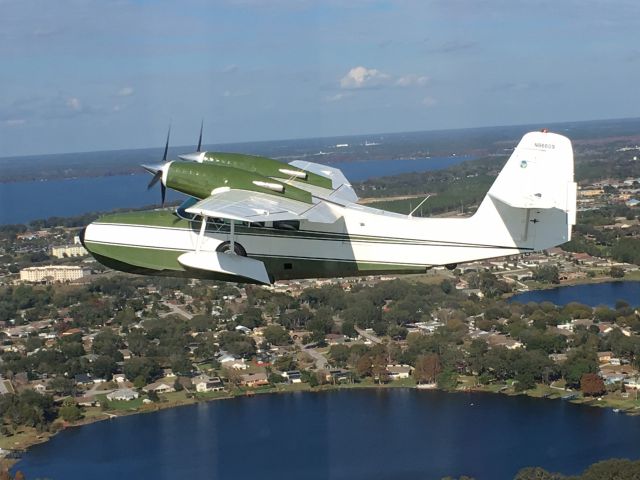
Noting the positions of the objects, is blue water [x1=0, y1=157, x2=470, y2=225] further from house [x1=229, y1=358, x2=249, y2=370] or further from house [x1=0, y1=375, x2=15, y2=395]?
house [x1=0, y1=375, x2=15, y2=395]

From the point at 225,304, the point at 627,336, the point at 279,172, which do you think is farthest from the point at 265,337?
the point at 279,172

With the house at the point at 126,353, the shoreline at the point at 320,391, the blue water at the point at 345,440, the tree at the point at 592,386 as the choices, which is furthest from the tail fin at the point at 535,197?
the house at the point at 126,353

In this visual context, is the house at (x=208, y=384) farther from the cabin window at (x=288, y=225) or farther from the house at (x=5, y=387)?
the cabin window at (x=288, y=225)

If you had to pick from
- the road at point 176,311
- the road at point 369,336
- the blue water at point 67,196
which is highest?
the blue water at point 67,196

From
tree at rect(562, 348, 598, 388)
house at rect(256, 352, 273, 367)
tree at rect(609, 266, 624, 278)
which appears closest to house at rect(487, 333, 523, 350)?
tree at rect(562, 348, 598, 388)

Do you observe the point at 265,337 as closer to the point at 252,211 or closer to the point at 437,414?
the point at 437,414

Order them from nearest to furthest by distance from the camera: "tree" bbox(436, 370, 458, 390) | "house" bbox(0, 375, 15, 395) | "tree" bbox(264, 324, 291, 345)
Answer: "house" bbox(0, 375, 15, 395) < "tree" bbox(436, 370, 458, 390) < "tree" bbox(264, 324, 291, 345)
